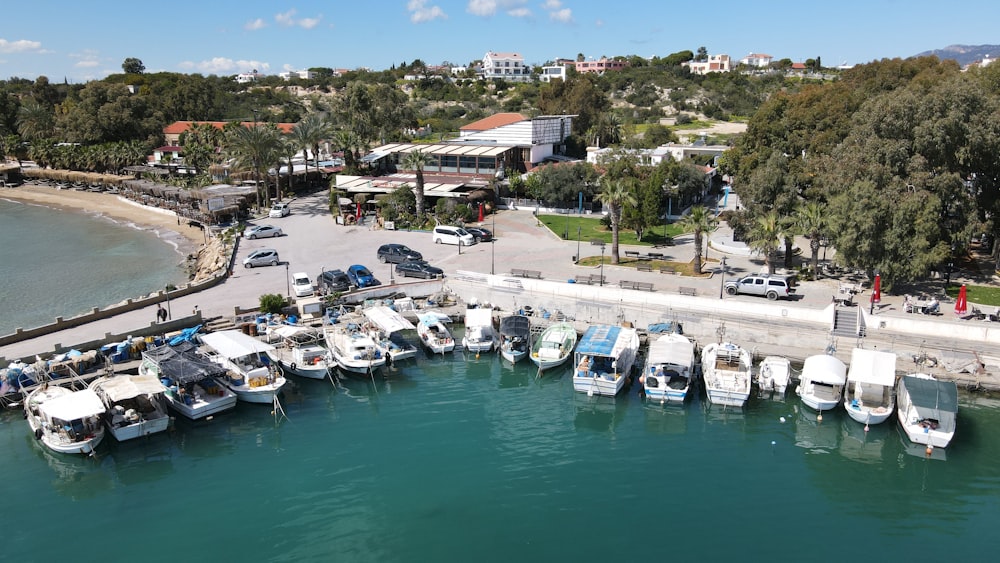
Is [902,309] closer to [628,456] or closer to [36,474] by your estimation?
[628,456]

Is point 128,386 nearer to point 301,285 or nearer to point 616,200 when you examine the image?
point 301,285

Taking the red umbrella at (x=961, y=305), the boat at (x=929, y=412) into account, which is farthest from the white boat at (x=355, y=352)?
the red umbrella at (x=961, y=305)

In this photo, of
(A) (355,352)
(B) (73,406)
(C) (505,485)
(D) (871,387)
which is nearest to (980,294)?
(D) (871,387)

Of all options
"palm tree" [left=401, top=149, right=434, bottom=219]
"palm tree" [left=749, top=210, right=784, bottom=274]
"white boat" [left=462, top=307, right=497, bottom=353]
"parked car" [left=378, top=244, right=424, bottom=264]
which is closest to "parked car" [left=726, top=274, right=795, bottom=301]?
"palm tree" [left=749, top=210, right=784, bottom=274]

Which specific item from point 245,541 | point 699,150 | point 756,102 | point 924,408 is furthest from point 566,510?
point 756,102

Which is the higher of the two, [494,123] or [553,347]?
[494,123]

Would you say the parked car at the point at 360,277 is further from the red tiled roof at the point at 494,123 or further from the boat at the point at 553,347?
the red tiled roof at the point at 494,123
